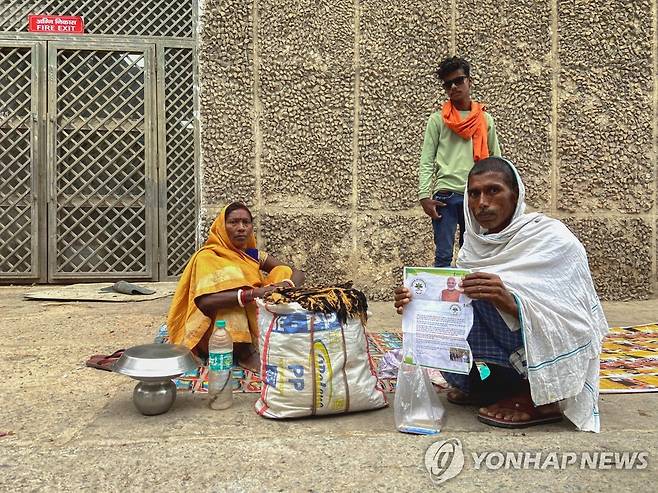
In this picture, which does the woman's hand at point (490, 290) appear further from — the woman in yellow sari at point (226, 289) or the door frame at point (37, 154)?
the door frame at point (37, 154)

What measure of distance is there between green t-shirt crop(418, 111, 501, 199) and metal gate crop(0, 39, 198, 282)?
300 cm

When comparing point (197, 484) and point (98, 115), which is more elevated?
point (98, 115)

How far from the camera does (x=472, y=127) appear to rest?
3.29 metres

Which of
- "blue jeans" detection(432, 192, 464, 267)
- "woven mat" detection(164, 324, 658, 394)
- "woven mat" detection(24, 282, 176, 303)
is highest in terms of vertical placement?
"blue jeans" detection(432, 192, 464, 267)

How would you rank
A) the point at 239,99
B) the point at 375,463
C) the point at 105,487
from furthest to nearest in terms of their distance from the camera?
the point at 239,99 → the point at 375,463 → the point at 105,487

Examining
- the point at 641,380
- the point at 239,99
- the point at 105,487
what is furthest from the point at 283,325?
the point at 239,99

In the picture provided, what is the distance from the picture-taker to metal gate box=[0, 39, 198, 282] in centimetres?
536

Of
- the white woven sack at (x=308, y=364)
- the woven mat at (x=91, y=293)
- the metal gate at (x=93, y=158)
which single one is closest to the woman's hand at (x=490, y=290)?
the white woven sack at (x=308, y=364)

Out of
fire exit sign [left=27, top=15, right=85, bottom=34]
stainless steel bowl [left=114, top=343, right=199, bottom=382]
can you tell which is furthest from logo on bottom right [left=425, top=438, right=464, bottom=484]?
fire exit sign [left=27, top=15, right=85, bottom=34]

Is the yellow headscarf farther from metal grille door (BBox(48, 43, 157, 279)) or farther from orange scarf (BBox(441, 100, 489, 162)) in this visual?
metal grille door (BBox(48, 43, 157, 279))

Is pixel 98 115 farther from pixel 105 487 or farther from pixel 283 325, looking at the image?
pixel 105 487

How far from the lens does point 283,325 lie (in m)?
1.94

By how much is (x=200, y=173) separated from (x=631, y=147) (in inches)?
149

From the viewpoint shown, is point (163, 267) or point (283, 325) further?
point (163, 267)
